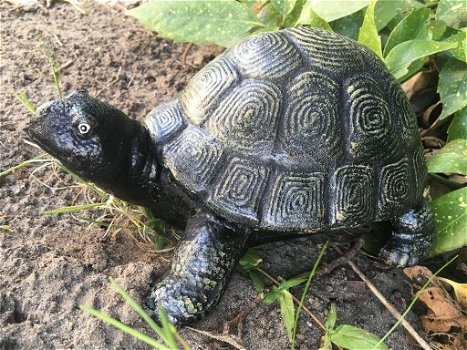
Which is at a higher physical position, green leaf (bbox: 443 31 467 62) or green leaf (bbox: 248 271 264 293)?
green leaf (bbox: 443 31 467 62)

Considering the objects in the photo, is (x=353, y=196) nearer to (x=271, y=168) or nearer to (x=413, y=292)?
(x=271, y=168)

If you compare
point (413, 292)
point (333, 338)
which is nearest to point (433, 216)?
point (413, 292)

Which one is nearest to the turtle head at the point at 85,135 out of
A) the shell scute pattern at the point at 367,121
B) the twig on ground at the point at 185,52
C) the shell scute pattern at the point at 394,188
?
the shell scute pattern at the point at 367,121

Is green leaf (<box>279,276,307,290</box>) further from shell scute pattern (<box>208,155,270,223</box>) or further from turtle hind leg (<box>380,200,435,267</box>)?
turtle hind leg (<box>380,200,435,267</box>)

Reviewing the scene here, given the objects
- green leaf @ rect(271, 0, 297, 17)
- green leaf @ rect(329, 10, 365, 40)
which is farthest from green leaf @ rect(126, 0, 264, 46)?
green leaf @ rect(329, 10, 365, 40)

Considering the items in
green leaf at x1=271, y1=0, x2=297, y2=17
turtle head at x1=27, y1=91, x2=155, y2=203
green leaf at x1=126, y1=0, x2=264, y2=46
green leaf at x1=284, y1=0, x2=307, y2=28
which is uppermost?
green leaf at x1=271, y1=0, x2=297, y2=17

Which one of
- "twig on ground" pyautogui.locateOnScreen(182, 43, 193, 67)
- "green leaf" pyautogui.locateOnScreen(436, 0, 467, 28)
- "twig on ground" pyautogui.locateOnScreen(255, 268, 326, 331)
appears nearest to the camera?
"twig on ground" pyautogui.locateOnScreen(255, 268, 326, 331)
